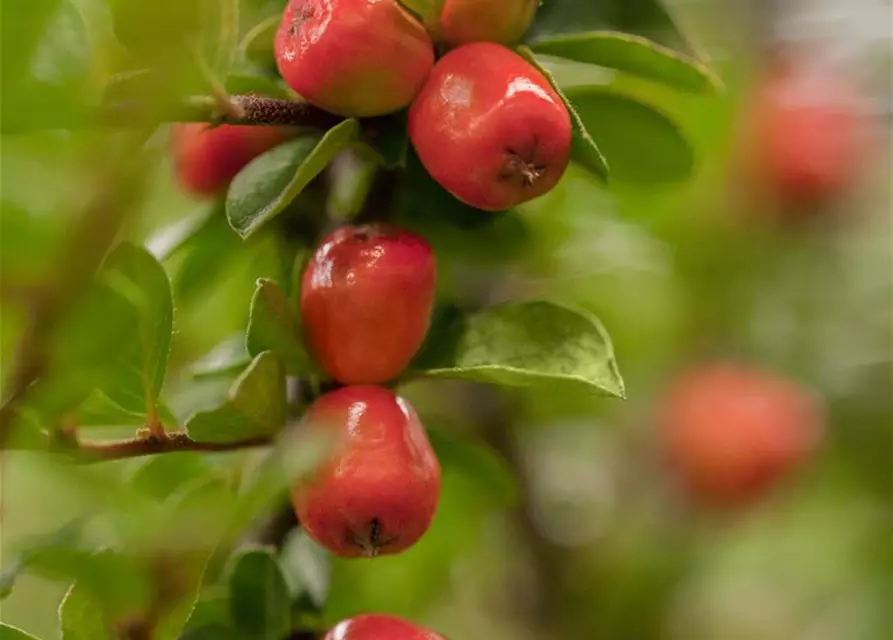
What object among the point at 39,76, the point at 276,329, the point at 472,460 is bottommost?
the point at 472,460

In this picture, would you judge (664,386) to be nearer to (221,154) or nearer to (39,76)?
(221,154)

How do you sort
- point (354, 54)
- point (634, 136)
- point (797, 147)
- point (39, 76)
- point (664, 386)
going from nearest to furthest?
point (39, 76)
point (354, 54)
point (634, 136)
point (797, 147)
point (664, 386)

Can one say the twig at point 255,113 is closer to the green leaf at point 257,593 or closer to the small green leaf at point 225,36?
the small green leaf at point 225,36

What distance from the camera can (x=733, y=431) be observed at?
3.02ft

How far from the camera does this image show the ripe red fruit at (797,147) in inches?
35.8

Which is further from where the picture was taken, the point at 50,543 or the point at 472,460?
the point at 472,460

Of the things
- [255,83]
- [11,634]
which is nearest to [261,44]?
[255,83]

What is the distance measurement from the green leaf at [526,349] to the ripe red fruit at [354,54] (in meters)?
0.09

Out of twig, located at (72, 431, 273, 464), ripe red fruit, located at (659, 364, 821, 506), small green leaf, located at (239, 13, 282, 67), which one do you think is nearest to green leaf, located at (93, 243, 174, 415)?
twig, located at (72, 431, 273, 464)

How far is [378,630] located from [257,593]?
0.05 m

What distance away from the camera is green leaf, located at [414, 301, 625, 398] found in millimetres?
350

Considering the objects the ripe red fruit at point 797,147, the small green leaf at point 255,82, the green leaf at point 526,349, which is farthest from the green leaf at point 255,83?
the ripe red fruit at point 797,147

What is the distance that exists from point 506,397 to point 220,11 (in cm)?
55

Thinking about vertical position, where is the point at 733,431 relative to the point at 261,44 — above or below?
below
